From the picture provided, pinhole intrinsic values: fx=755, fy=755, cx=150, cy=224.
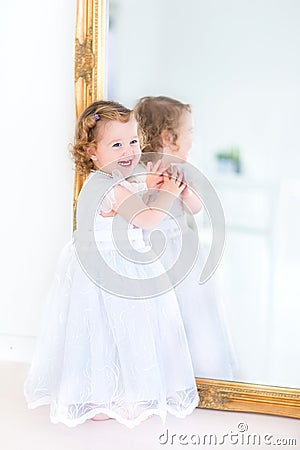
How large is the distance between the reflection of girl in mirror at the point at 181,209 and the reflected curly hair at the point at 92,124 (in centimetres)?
6

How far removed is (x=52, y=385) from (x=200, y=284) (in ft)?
1.65

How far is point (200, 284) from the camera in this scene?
2150 millimetres

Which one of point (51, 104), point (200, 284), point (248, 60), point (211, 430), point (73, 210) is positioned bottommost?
point (211, 430)

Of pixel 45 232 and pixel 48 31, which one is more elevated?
pixel 48 31

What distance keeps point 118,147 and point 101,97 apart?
174mm

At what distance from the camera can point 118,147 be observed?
83.7 inches

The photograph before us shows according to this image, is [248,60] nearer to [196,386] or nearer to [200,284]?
[200,284]

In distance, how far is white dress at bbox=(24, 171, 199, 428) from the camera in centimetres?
202

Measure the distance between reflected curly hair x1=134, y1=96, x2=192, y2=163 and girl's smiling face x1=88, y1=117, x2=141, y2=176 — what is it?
3 cm

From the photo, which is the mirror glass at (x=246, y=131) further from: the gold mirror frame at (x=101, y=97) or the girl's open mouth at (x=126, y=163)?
the girl's open mouth at (x=126, y=163)

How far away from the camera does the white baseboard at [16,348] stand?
8.02 ft

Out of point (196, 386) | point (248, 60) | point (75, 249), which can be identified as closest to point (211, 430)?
point (196, 386)

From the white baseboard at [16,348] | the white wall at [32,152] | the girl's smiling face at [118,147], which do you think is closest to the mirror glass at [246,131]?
the girl's smiling face at [118,147]

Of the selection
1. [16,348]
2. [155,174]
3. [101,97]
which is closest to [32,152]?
[101,97]
